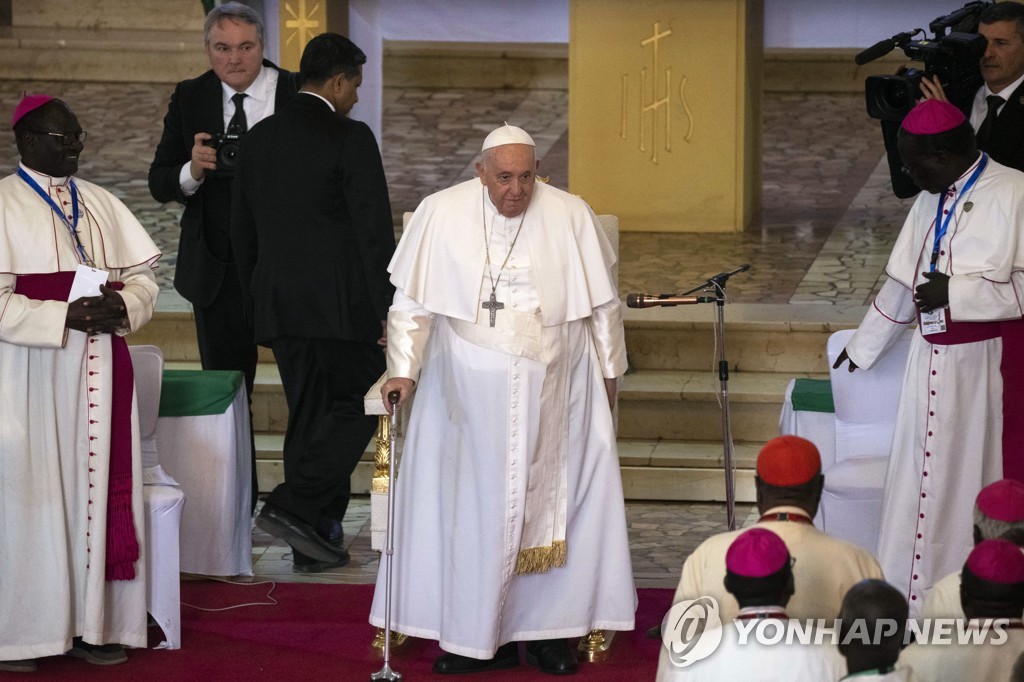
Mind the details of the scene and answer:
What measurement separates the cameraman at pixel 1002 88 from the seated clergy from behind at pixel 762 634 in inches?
131

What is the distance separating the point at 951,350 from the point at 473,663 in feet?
6.53

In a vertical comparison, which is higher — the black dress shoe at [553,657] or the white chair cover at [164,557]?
the white chair cover at [164,557]

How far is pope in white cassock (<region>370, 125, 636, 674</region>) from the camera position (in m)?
5.63

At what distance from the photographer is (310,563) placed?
275 inches

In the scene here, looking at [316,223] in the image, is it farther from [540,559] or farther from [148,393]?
[540,559]

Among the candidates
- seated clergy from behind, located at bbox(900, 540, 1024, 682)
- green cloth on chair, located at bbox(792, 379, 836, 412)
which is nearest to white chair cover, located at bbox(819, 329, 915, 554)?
green cloth on chair, located at bbox(792, 379, 836, 412)

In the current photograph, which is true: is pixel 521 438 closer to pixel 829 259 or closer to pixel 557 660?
pixel 557 660

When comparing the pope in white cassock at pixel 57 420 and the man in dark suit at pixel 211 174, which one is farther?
the man in dark suit at pixel 211 174

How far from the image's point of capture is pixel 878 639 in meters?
3.35

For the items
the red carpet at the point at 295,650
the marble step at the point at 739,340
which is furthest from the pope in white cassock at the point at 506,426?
the marble step at the point at 739,340

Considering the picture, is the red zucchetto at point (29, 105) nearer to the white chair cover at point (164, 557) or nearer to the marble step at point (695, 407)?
the white chair cover at point (164, 557)

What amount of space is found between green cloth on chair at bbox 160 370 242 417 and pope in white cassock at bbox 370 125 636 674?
1248mm

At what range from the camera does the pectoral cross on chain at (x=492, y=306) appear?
566 centimetres

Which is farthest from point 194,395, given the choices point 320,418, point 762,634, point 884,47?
point 762,634
